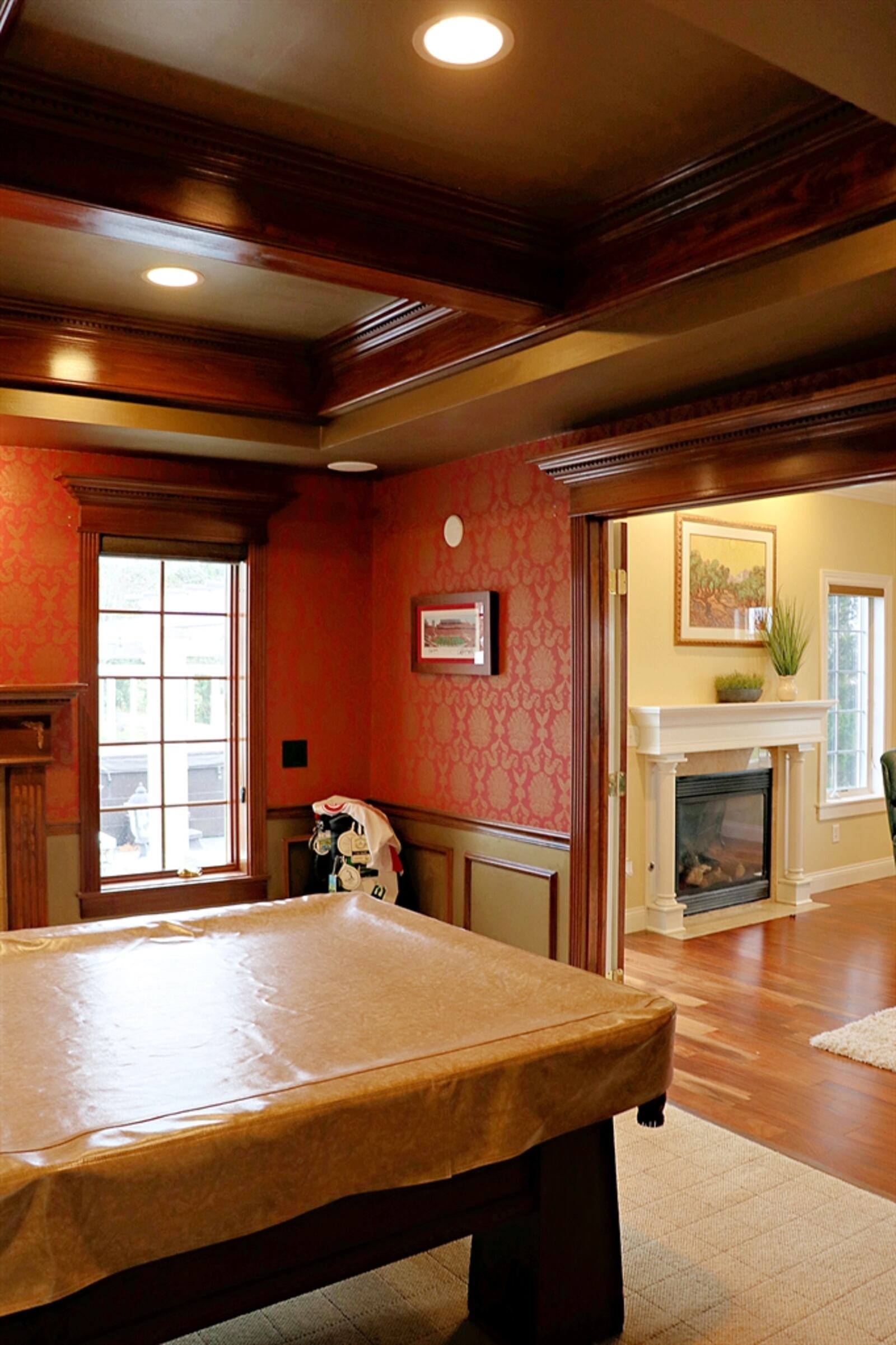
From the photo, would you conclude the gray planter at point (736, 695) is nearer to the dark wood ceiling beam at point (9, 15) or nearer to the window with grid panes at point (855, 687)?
the window with grid panes at point (855, 687)

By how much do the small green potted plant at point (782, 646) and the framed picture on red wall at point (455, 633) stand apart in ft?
8.18

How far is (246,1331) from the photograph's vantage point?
2.38 meters

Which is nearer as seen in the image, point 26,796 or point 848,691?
point 26,796

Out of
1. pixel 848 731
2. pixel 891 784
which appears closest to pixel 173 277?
pixel 891 784

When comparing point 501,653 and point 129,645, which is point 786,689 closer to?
point 501,653

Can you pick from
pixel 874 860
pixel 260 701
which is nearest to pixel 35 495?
pixel 260 701

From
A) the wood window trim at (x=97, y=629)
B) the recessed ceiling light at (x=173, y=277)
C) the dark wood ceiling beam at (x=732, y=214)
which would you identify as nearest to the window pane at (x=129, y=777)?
the wood window trim at (x=97, y=629)

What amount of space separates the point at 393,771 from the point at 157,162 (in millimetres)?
3325

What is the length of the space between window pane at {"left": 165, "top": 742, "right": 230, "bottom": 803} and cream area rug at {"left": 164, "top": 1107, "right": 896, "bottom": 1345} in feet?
8.57

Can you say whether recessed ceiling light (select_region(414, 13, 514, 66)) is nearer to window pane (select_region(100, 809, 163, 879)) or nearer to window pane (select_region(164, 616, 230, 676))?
window pane (select_region(164, 616, 230, 676))

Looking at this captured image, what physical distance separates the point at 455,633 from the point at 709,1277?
111 inches

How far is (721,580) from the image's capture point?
630cm

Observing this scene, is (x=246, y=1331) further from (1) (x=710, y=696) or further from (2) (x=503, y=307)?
(1) (x=710, y=696)

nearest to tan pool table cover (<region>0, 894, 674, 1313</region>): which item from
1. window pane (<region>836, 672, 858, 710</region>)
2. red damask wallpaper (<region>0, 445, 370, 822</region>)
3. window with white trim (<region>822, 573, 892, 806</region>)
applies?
red damask wallpaper (<region>0, 445, 370, 822</region>)
